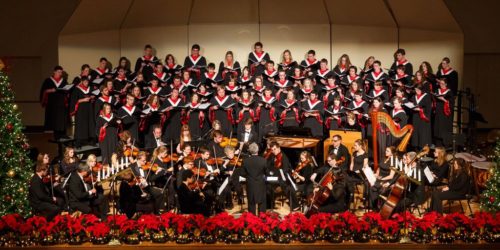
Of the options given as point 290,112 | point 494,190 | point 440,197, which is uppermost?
point 290,112

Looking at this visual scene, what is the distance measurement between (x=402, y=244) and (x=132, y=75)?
7157mm

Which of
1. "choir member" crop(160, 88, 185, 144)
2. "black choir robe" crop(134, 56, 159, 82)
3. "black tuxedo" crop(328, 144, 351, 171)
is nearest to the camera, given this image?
"black tuxedo" crop(328, 144, 351, 171)

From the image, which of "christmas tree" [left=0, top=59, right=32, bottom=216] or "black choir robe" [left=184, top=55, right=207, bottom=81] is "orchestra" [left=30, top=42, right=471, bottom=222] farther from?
"christmas tree" [left=0, top=59, right=32, bottom=216]

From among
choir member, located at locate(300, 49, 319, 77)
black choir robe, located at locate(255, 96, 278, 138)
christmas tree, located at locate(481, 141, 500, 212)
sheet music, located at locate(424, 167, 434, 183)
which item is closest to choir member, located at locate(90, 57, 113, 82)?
black choir robe, located at locate(255, 96, 278, 138)

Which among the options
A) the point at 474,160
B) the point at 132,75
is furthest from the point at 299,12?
the point at 474,160

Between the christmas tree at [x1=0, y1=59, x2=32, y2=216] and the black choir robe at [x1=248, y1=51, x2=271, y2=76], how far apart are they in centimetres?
562

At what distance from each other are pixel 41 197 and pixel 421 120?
737 cm

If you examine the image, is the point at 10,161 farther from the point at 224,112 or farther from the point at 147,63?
the point at 147,63

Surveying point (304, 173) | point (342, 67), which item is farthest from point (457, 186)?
A: point (342, 67)

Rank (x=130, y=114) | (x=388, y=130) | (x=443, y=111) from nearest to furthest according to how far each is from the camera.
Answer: (x=388, y=130)
(x=130, y=114)
(x=443, y=111)

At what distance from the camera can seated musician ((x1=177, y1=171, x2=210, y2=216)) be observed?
412 inches

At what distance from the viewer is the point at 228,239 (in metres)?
9.91

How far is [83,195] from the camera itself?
10.6 meters

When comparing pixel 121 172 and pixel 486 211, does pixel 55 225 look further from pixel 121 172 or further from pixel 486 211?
pixel 486 211
